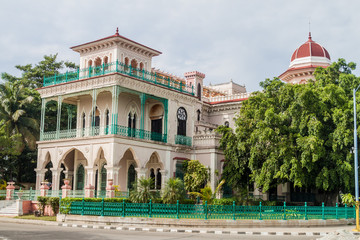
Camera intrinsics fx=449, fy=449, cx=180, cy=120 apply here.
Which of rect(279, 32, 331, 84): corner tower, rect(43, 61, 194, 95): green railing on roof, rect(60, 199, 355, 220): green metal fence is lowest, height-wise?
rect(60, 199, 355, 220): green metal fence

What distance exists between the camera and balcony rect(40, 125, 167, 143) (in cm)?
2711

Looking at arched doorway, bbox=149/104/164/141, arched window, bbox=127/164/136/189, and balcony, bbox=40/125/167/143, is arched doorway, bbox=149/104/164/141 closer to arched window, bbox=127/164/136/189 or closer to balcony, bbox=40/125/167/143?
balcony, bbox=40/125/167/143

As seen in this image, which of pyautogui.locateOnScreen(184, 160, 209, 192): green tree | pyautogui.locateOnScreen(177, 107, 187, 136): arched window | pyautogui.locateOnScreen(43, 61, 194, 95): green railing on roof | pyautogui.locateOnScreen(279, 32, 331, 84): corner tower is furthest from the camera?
pyautogui.locateOnScreen(279, 32, 331, 84): corner tower

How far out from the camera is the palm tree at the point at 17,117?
34.8 meters

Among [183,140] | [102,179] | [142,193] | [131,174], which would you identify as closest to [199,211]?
[142,193]

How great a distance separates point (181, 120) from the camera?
1246 inches

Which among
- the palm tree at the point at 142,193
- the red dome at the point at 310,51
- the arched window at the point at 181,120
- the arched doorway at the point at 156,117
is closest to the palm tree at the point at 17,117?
the arched doorway at the point at 156,117

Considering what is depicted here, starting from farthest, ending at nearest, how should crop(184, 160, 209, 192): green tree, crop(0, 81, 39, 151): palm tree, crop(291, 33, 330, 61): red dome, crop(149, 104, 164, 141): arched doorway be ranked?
crop(291, 33, 330, 61): red dome → crop(0, 81, 39, 151): palm tree → crop(149, 104, 164, 141): arched doorway → crop(184, 160, 209, 192): green tree

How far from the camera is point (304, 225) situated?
2003 cm

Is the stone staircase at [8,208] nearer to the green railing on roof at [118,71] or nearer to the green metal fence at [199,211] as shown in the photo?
the green metal fence at [199,211]

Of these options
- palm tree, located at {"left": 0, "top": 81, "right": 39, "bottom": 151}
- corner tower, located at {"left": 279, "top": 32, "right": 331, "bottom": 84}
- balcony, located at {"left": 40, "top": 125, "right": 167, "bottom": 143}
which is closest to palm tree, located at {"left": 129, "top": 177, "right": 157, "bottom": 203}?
balcony, located at {"left": 40, "top": 125, "right": 167, "bottom": 143}

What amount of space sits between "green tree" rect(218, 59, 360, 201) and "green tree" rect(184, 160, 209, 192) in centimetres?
150

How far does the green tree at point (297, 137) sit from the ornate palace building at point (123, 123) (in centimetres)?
342

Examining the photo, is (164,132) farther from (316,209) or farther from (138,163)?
(316,209)
